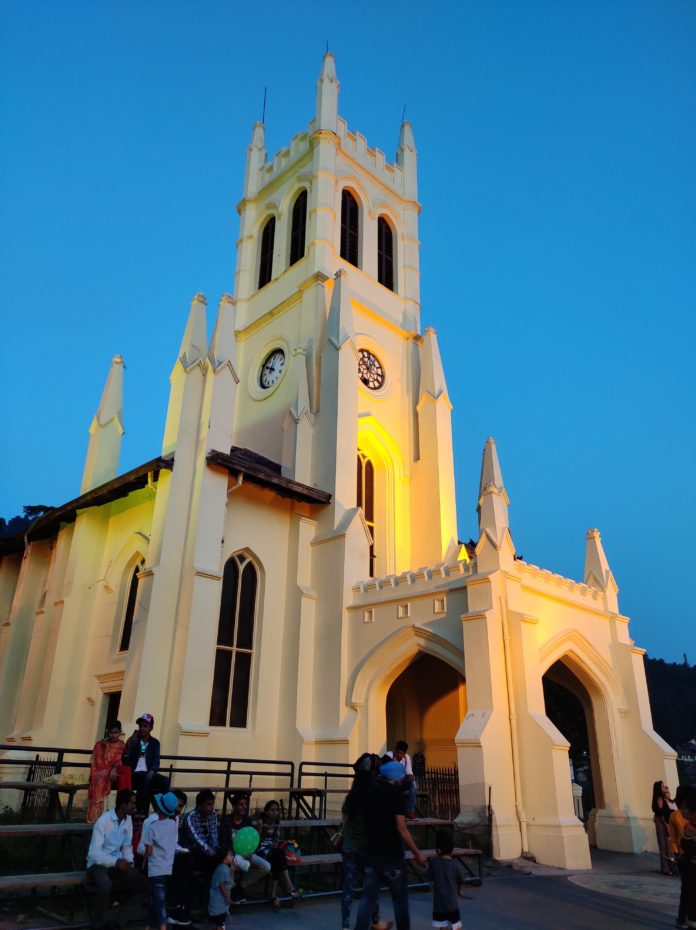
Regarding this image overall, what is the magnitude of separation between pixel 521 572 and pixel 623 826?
5.91 meters

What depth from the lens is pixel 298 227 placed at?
27312 millimetres

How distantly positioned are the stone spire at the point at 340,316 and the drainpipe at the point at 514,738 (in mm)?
10252

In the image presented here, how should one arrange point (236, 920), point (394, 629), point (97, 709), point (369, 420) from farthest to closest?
1. point (369, 420)
2. point (97, 709)
3. point (394, 629)
4. point (236, 920)

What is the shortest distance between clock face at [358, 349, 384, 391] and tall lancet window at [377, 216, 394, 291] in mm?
4549

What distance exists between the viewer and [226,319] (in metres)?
18.7

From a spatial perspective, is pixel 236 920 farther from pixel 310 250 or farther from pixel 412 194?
pixel 412 194

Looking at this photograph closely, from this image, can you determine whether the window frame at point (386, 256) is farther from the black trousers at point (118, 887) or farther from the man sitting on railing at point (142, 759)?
the black trousers at point (118, 887)

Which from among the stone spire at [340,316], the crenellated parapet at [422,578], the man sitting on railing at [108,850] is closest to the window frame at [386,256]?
the stone spire at [340,316]

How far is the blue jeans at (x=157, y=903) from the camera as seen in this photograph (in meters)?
6.36

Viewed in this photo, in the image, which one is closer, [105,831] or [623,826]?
[105,831]

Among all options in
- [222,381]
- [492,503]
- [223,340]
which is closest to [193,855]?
[492,503]

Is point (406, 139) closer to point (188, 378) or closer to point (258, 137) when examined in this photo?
point (258, 137)

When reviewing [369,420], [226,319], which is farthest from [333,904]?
[369,420]

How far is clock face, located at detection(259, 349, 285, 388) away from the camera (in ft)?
78.7
